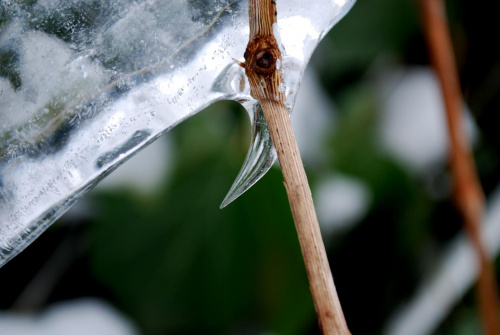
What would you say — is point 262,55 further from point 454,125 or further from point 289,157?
point 454,125

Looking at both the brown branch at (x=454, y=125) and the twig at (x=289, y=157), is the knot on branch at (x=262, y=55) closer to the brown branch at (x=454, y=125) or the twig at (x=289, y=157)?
the twig at (x=289, y=157)

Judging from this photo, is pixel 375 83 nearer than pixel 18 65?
No

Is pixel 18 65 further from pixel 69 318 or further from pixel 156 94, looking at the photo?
pixel 69 318

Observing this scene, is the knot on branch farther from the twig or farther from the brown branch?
the brown branch

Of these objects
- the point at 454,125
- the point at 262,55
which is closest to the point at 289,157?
the point at 262,55

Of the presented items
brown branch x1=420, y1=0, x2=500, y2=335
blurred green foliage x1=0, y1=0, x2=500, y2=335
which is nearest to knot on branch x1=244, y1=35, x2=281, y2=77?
brown branch x1=420, y1=0, x2=500, y2=335

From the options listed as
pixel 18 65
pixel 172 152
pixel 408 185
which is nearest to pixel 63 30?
pixel 18 65
